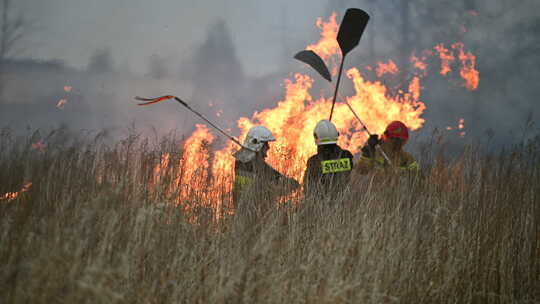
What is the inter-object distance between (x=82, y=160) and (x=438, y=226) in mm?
3449

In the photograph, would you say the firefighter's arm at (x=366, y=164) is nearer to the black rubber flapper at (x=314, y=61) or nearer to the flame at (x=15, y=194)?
the black rubber flapper at (x=314, y=61)

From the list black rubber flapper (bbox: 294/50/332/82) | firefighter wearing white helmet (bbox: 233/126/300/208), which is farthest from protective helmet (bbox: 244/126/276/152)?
black rubber flapper (bbox: 294/50/332/82)

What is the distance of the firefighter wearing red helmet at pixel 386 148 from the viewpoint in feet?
19.3

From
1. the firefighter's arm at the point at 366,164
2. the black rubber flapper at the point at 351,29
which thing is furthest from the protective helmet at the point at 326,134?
the black rubber flapper at the point at 351,29

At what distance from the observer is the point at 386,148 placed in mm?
6090

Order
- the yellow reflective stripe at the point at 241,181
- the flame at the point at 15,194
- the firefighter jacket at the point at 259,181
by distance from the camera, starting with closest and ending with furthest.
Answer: the flame at the point at 15,194, the firefighter jacket at the point at 259,181, the yellow reflective stripe at the point at 241,181

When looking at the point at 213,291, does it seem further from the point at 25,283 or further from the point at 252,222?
the point at 252,222

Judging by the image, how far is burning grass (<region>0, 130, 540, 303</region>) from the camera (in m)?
2.38

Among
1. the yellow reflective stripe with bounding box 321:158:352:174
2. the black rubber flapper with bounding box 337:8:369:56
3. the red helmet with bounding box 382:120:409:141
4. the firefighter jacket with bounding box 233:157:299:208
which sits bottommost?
the firefighter jacket with bounding box 233:157:299:208

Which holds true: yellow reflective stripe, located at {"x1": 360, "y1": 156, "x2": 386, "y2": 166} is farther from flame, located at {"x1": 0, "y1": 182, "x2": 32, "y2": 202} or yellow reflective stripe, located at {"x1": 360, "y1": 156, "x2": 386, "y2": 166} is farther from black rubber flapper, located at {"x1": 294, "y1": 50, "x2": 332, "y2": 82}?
flame, located at {"x1": 0, "y1": 182, "x2": 32, "y2": 202}

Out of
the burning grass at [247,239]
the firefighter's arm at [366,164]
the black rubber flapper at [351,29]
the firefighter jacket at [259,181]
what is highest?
the black rubber flapper at [351,29]

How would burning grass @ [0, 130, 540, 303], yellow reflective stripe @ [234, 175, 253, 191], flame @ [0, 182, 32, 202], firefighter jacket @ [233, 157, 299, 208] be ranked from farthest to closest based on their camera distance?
yellow reflective stripe @ [234, 175, 253, 191]
firefighter jacket @ [233, 157, 299, 208]
flame @ [0, 182, 32, 202]
burning grass @ [0, 130, 540, 303]

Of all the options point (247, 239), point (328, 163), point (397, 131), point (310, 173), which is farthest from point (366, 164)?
point (247, 239)

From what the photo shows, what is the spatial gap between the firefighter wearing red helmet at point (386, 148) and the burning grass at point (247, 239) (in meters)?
1.21
